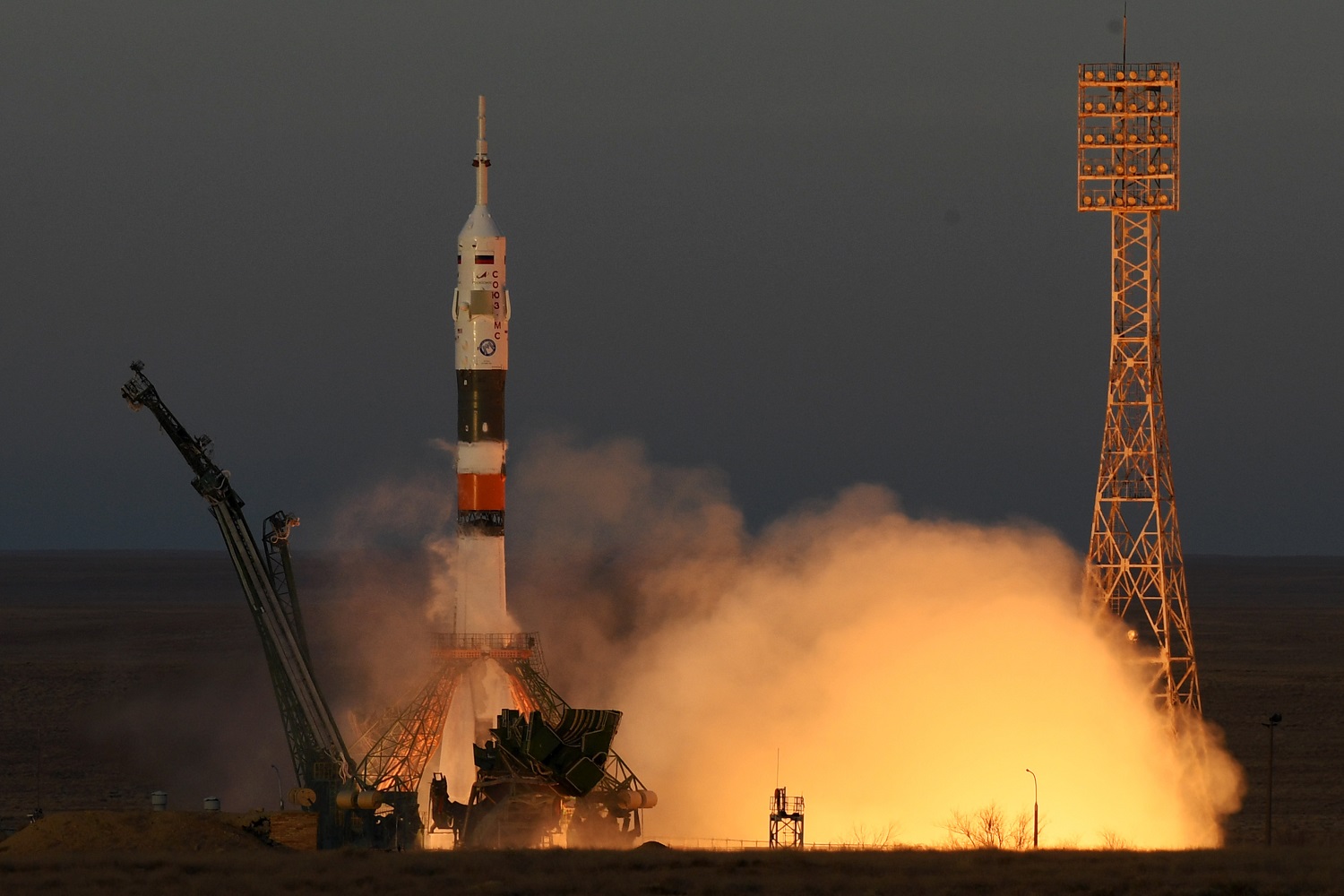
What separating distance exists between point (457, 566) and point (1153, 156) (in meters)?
23.4

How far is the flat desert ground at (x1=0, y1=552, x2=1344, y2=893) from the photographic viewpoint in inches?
1933

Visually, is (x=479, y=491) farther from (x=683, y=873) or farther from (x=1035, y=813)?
(x=1035, y=813)

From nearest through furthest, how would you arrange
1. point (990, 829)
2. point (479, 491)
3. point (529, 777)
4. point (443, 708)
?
point (529, 777), point (990, 829), point (443, 708), point (479, 491)

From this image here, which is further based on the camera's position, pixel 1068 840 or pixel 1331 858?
pixel 1068 840

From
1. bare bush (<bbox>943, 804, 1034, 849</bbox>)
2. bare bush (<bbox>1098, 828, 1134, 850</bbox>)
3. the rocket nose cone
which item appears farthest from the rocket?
bare bush (<bbox>1098, 828, 1134, 850</bbox>)

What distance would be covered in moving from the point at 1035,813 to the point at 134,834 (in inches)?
948

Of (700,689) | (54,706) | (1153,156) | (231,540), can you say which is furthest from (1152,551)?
(54,706)

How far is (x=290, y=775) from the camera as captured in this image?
77.4 meters

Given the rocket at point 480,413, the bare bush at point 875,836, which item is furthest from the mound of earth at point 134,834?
the bare bush at point 875,836

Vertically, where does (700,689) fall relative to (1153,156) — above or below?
below

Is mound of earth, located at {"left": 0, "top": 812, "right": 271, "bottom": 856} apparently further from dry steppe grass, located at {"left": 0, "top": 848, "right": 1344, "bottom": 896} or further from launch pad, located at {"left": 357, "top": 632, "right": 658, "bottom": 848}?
launch pad, located at {"left": 357, "top": 632, "right": 658, "bottom": 848}

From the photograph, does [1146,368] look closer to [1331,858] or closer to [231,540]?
[1331,858]

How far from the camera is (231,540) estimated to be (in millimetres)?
63250

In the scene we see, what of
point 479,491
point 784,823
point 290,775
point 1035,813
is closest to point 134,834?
point 479,491
